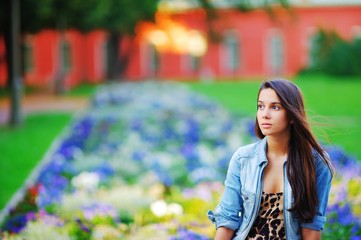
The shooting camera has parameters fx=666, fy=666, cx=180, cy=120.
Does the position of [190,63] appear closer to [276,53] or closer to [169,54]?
[169,54]

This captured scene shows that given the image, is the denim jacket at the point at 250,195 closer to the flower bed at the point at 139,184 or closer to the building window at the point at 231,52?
the flower bed at the point at 139,184

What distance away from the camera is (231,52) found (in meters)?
41.2

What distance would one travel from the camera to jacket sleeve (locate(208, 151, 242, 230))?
3.03 metres

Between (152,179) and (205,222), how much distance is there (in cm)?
182

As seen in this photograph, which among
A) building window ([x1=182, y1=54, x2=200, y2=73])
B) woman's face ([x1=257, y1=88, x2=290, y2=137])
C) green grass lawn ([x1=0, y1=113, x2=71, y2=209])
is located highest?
woman's face ([x1=257, y1=88, x2=290, y2=137])

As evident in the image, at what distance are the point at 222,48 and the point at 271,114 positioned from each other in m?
38.0

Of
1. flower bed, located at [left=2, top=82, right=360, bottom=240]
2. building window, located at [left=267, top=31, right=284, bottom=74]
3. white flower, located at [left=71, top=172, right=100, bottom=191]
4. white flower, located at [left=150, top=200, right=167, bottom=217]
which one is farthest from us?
building window, located at [left=267, top=31, right=284, bottom=74]

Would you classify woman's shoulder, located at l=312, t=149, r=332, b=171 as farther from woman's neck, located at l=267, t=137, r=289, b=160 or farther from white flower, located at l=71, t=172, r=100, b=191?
white flower, located at l=71, t=172, r=100, b=191

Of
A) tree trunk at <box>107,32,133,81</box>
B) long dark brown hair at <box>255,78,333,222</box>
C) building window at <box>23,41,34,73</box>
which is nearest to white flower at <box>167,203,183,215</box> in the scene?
long dark brown hair at <box>255,78,333,222</box>

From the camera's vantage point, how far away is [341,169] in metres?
6.61

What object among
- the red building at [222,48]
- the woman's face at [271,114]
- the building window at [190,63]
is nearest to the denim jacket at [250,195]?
the woman's face at [271,114]

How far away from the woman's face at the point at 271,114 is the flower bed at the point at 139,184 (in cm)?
129

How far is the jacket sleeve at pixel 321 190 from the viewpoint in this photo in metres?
2.94

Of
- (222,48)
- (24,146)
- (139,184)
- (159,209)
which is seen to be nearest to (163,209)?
(159,209)
